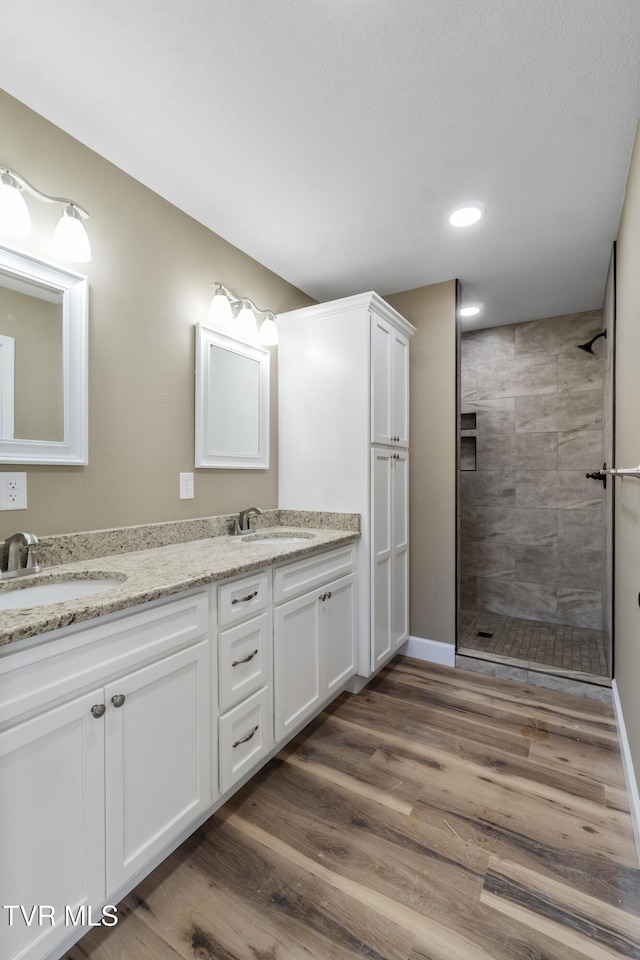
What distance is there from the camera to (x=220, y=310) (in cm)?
212

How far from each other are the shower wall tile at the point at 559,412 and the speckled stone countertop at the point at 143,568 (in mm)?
2052

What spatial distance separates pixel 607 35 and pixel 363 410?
4.97 ft

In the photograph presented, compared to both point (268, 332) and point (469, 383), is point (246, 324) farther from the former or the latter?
point (469, 383)

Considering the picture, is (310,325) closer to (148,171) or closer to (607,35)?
(148,171)

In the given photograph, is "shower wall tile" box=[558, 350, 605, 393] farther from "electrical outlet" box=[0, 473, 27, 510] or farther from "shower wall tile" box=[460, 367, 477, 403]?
"electrical outlet" box=[0, 473, 27, 510]

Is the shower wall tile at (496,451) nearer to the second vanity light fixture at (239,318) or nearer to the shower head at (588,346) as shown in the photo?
the shower head at (588,346)

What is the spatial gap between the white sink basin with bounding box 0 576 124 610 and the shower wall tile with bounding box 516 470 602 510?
3.21 m

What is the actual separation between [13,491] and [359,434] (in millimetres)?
1544

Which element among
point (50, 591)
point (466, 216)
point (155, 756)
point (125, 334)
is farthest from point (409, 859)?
point (466, 216)

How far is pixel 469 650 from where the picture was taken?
9.29 feet

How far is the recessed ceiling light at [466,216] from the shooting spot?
1974 mm

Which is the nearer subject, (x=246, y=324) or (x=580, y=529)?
(x=246, y=324)

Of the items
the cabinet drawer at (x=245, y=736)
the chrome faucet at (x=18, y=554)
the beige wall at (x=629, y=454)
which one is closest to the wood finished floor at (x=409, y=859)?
the cabinet drawer at (x=245, y=736)

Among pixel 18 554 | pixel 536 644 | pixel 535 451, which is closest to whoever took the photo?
pixel 18 554
